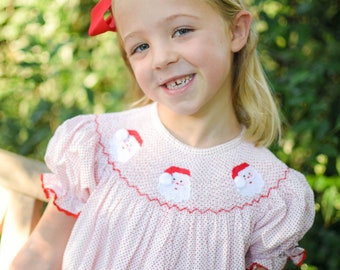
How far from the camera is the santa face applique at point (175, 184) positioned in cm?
173

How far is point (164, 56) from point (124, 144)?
31cm

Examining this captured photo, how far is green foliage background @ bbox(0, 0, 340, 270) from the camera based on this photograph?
2.35 meters

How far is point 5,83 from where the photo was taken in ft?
9.18

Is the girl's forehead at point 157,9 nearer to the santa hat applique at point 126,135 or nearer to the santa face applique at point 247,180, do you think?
the santa hat applique at point 126,135

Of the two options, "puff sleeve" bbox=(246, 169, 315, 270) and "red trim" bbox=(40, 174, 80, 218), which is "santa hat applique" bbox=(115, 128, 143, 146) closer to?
"red trim" bbox=(40, 174, 80, 218)

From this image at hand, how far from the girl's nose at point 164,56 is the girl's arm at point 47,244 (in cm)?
51

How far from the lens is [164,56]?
1.61 m

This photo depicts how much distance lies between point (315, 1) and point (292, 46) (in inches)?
7.4

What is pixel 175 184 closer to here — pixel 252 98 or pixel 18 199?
pixel 252 98

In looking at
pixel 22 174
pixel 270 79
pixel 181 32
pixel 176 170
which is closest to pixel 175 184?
pixel 176 170

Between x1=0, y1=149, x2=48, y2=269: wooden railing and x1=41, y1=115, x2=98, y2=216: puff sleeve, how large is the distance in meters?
0.17

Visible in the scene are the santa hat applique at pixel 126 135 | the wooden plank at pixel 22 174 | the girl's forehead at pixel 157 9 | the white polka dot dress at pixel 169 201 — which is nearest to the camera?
the girl's forehead at pixel 157 9

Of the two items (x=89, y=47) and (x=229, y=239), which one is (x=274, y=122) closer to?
(x=229, y=239)

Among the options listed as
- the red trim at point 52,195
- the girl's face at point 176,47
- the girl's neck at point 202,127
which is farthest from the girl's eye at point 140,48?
the red trim at point 52,195
